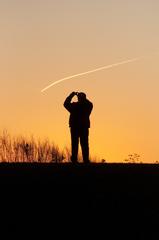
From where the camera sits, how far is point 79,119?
25.1 meters

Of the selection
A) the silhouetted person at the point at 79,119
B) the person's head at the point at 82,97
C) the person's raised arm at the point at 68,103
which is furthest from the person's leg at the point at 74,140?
the person's head at the point at 82,97
